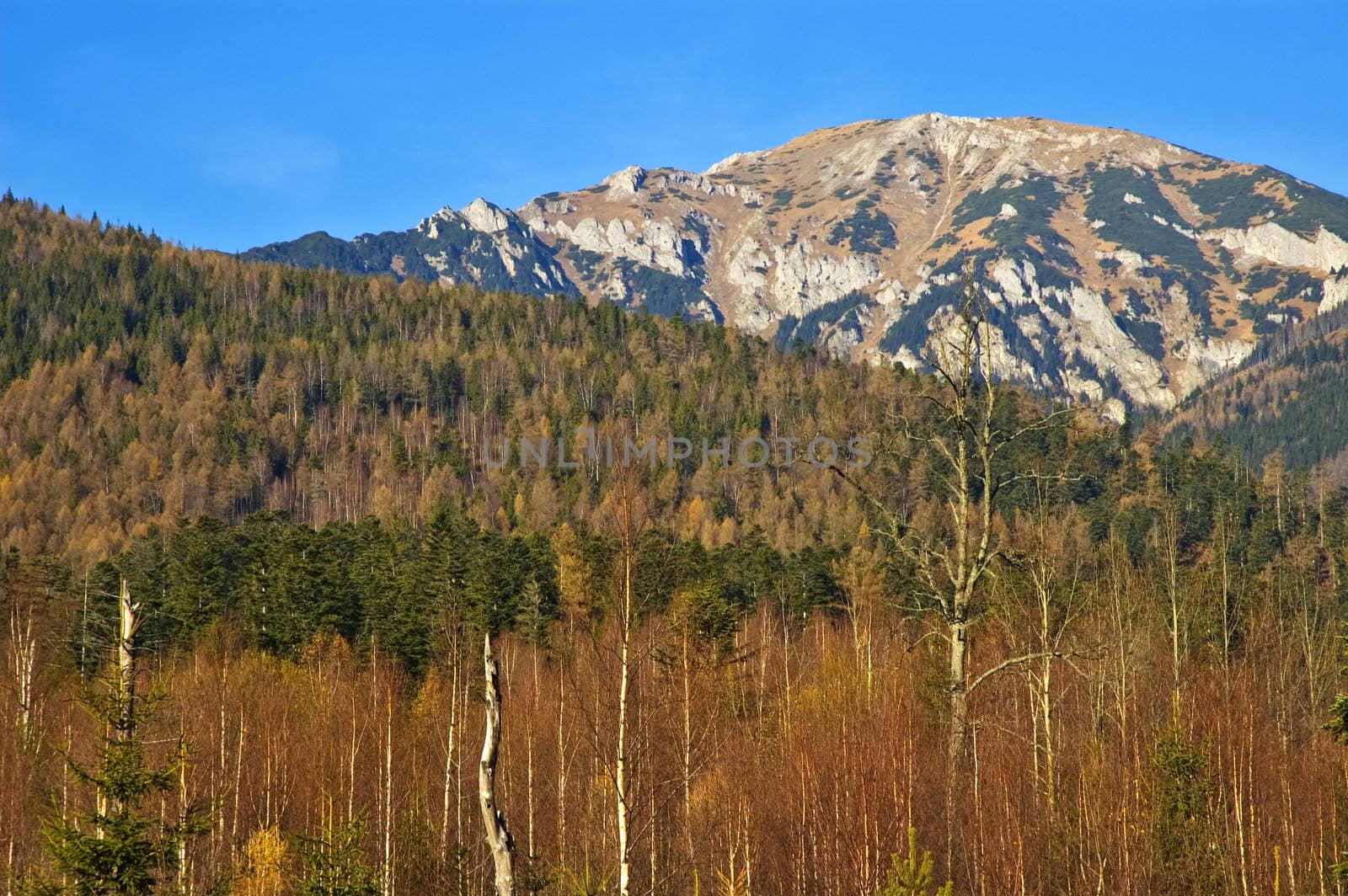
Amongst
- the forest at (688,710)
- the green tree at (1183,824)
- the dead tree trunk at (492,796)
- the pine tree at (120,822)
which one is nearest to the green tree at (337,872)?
the forest at (688,710)

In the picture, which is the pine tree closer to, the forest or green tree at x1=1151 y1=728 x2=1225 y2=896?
the forest

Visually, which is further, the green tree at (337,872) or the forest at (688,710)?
the green tree at (337,872)

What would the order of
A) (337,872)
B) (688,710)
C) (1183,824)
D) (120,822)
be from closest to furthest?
1. (120,822)
2. (337,872)
3. (1183,824)
4. (688,710)

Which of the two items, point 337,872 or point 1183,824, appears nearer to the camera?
point 337,872

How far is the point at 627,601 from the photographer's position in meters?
16.0

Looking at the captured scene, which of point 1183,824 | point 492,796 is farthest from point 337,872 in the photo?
point 1183,824

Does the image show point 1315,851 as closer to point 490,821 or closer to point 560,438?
point 490,821

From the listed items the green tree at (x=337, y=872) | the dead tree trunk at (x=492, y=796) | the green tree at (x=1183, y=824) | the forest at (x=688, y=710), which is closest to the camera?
the dead tree trunk at (x=492, y=796)

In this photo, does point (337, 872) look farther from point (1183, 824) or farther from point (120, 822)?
point (1183, 824)

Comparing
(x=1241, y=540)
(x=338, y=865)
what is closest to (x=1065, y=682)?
(x=338, y=865)

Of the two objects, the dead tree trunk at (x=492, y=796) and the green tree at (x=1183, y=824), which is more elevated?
the dead tree trunk at (x=492, y=796)

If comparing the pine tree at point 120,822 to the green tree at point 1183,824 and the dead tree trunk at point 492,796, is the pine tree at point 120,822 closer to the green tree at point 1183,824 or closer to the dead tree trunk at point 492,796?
the dead tree trunk at point 492,796

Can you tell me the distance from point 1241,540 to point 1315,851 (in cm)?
10834

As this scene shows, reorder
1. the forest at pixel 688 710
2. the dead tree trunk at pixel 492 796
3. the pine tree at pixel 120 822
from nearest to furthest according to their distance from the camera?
the dead tree trunk at pixel 492 796 → the pine tree at pixel 120 822 → the forest at pixel 688 710
